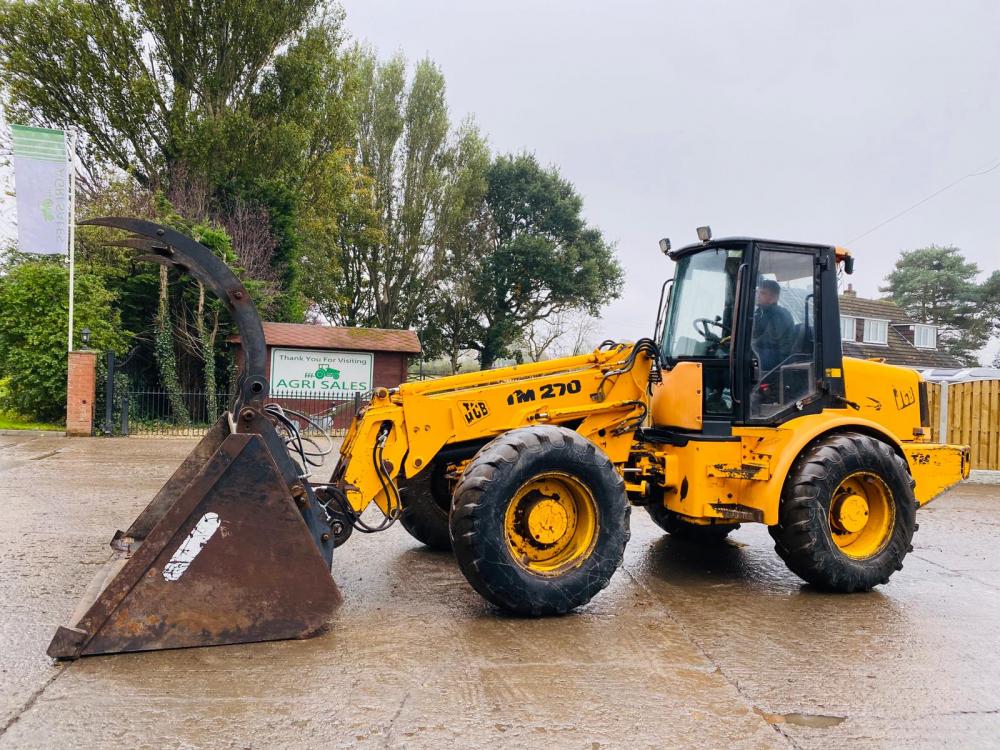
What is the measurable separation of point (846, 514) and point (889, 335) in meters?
40.1

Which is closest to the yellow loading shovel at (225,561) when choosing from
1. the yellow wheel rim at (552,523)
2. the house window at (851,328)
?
the yellow wheel rim at (552,523)

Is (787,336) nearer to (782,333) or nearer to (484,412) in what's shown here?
(782,333)

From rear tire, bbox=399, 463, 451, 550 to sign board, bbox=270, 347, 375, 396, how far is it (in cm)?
1445

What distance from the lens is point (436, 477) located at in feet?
20.5

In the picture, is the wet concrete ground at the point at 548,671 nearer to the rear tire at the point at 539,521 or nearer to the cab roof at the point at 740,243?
the rear tire at the point at 539,521

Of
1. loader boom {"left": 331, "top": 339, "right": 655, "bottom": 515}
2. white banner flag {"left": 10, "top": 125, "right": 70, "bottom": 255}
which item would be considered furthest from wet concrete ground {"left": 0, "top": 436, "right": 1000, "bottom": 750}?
white banner flag {"left": 10, "top": 125, "right": 70, "bottom": 255}

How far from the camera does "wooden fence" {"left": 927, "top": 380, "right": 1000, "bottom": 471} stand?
42.6ft

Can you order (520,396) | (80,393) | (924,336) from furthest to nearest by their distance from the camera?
(924,336) < (80,393) < (520,396)

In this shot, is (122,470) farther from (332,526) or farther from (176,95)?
(176,95)

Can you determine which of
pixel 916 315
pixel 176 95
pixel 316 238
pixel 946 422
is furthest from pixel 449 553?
pixel 916 315

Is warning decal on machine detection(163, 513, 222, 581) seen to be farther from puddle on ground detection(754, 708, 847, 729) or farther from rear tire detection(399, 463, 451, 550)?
puddle on ground detection(754, 708, 847, 729)

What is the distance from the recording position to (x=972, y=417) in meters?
13.1

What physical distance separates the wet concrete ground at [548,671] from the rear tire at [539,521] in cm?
24

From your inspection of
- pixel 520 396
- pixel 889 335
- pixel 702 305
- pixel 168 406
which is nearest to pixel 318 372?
pixel 168 406
